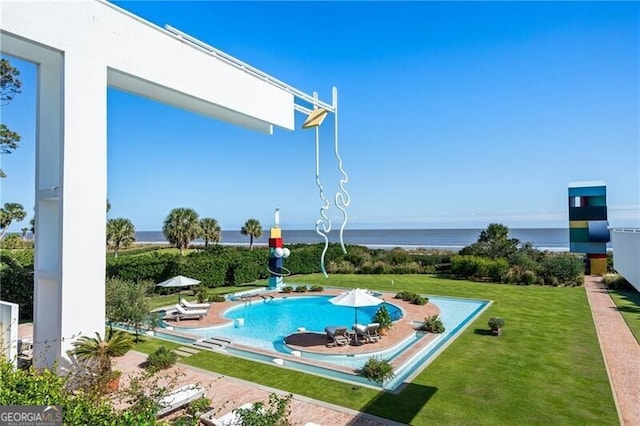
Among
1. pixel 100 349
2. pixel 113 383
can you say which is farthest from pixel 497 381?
pixel 100 349

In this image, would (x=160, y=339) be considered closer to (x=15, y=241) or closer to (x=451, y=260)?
(x=451, y=260)

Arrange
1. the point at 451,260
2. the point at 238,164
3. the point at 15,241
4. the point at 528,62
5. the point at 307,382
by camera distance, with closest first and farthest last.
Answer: the point at 307,382 < the point at 528,62 < the point at 451,260 < the point at 15,241 < the point at 238,164

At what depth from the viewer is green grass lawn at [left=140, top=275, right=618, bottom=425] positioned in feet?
23.9

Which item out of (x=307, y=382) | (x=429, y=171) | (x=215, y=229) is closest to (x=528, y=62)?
(x=307, y=382)

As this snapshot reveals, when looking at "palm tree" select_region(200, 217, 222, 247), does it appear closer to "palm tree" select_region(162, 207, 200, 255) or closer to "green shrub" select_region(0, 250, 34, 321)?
"palm tree" select_region(162, 207, 200, 255)

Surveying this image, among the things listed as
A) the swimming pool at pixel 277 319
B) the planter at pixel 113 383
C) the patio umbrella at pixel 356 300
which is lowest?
the swimming pool at pixel 277 319

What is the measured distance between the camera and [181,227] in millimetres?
32406

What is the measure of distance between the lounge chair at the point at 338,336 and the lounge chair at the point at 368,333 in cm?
44

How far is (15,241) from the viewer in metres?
33.0

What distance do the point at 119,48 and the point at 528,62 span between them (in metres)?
15.2

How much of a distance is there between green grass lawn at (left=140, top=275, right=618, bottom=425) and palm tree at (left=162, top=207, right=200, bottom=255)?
23.1 metres

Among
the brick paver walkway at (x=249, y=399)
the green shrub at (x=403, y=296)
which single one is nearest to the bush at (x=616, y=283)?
the green shrub at (x=403, y=296)

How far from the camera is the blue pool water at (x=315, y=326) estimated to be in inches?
406

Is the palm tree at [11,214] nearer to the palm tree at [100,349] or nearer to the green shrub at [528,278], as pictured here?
the palm tree at [100,349]
